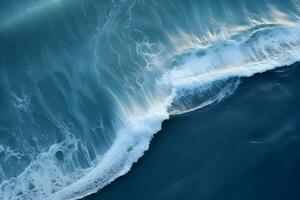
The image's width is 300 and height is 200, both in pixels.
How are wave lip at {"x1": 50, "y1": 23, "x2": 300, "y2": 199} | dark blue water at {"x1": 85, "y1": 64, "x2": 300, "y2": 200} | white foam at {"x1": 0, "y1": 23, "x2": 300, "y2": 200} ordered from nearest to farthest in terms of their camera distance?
dark blue water at {"x1": 85, "y1": 64, "x2": 300, "y2": 200} → white foam at {"x1": 0, "y1": 23, "x2": 300, "y2": 200} → wave lip at {"x1": 50, "y1": 23, "x2": 300, "y2": 199}

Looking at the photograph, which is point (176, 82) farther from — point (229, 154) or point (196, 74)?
point (229, 154)

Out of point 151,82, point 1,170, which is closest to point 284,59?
point 151,82

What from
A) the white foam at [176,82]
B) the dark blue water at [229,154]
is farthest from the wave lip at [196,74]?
the dark blue water at [229,154]

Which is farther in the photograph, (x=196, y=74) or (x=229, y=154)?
(x=196, y=74)

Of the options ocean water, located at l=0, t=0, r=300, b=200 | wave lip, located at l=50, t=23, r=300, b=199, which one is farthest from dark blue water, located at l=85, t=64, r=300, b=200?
wave lip, located at l=50, t=23, r=300, b=199

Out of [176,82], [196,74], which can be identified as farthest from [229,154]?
[196,74]

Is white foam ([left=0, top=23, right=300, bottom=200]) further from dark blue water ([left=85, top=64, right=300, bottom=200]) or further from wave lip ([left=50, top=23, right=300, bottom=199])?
dark blue water ([left=85, top=64, right=300, bottom=200])
